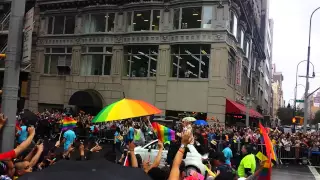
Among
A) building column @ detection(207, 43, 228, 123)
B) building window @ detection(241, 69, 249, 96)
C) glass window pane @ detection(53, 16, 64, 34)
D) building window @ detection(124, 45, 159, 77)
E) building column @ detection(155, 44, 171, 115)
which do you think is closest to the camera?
building column @ detection(207, 43, 228, 123)

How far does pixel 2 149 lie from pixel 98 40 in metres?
26.9

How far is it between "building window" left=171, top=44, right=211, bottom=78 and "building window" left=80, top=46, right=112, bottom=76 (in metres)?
5.96

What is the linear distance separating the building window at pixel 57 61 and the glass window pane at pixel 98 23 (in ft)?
9.89

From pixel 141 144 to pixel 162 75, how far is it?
1148cm

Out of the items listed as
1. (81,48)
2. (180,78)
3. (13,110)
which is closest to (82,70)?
(81,48)

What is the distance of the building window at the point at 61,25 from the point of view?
33250 millimetres

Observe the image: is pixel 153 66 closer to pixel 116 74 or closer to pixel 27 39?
pixel 116 74

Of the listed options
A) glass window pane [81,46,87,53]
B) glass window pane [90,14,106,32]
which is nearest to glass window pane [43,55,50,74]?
glass window pane [81,46,87,53]

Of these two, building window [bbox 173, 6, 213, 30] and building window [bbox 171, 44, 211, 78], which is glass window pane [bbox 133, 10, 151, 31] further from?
building window [bbox 171, 44, 211, 78]

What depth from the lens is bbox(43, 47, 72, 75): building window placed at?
32875 mm

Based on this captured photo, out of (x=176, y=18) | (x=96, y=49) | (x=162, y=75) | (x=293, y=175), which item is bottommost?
(x=293, y=175)

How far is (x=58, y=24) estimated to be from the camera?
111 feet

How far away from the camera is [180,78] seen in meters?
28.0

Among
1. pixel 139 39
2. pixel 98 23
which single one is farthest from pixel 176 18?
pixel 98 23
